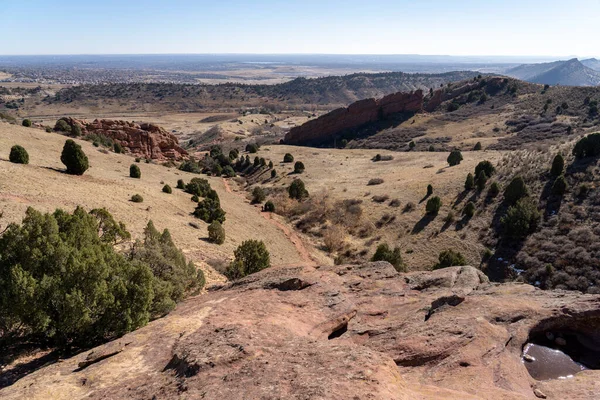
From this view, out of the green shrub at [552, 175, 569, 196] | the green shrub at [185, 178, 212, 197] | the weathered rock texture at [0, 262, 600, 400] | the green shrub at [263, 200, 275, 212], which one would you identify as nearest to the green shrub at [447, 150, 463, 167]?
the green shrub at [552, 175, 569, 196]

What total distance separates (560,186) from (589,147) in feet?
22.6

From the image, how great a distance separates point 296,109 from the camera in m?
179

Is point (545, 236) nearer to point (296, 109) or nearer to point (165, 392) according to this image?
point (165, 392)

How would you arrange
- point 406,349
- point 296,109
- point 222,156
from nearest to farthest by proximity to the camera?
1. point 406,349
2. point 222,156
3. point 296,109

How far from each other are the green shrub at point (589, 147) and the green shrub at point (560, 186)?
5.66m

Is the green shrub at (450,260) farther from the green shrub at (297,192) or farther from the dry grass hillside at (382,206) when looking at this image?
the green shrub at (297,192)

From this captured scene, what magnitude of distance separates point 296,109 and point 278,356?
6985 inches

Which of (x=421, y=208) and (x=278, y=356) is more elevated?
(x=278, y=356)

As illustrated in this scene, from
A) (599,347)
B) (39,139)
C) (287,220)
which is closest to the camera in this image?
(599,347)

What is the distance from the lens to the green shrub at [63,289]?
10922 millimetres

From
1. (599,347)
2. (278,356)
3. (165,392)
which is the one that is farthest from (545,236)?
(165,392)

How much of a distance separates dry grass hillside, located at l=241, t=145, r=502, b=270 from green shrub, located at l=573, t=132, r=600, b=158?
1140cm

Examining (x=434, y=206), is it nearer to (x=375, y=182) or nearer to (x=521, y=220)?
(x=521, y=220)

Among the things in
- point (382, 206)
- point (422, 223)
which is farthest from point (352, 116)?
point (422, 223)
